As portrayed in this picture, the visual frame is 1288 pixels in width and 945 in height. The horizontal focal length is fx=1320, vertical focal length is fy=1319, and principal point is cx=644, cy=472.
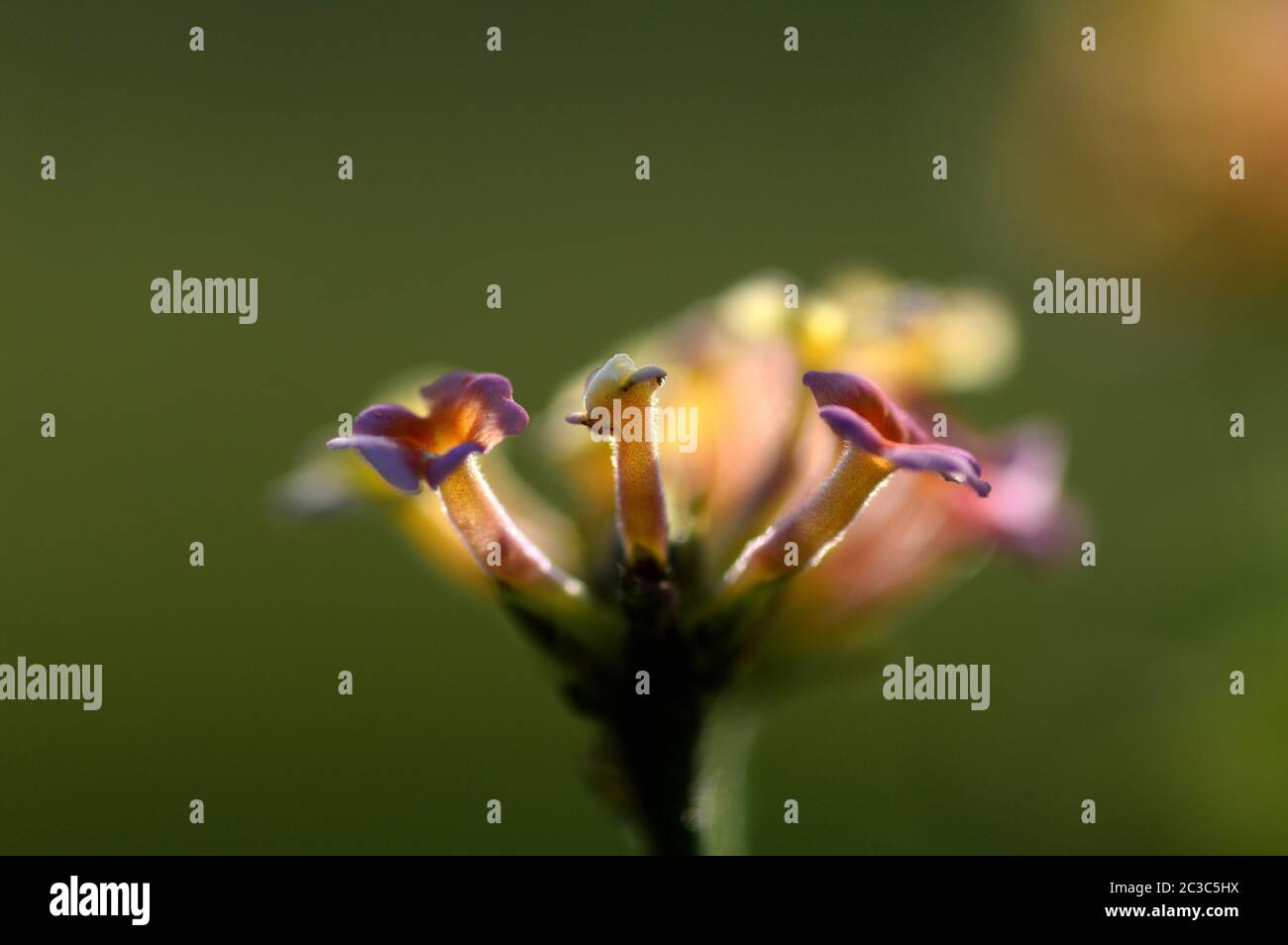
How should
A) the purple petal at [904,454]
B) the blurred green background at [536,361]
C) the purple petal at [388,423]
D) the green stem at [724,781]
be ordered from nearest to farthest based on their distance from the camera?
the purple petal at [904,454] < the purple petal at [388,423] < the green stem at [724,781] < the blurred green background at [536,361]

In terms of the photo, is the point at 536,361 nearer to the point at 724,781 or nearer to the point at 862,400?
the point at 724,781

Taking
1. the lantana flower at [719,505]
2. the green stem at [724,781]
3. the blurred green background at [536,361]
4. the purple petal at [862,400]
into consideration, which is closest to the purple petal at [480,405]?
the lantana flower at [719,505]

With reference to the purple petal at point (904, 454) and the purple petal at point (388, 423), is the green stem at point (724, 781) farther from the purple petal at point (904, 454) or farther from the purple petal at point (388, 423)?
the purple petal at point (388, 423)

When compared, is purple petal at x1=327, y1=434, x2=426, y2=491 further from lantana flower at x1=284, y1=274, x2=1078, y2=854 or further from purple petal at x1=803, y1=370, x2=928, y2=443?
purple petal at x1=803, y1=370, x2=928, y2=443

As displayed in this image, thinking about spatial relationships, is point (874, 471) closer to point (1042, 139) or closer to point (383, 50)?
point (1042, 139)

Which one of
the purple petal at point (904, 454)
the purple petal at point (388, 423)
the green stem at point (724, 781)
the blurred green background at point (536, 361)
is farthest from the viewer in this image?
the blurred green background at point (536, 361)
